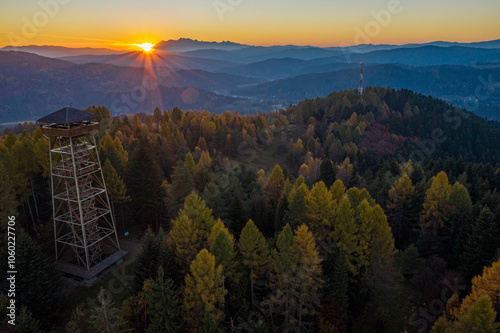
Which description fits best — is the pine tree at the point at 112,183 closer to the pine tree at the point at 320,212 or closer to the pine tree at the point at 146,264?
the pine tree at the point at 146,264

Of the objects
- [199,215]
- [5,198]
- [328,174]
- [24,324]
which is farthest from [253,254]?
[328,174]

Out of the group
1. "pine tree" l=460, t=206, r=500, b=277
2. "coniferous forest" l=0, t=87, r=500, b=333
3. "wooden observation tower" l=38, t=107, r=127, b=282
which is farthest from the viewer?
"pine tree" l=460, t=206, r=500, b=277

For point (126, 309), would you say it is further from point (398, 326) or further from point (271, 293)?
point (398, 326)

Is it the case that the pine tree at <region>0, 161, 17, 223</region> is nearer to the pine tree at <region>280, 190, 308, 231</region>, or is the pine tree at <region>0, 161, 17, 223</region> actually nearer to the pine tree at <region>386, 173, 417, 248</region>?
the pine tree at <region>280, 190, 308, 231</region>

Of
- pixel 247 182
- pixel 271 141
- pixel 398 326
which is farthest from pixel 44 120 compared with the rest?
pixel 271 141

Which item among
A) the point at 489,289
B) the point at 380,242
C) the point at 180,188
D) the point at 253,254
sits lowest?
the point at 380,242

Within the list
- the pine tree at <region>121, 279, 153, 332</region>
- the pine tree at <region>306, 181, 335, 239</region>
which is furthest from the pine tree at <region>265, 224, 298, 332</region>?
the pine tree at <region>121, 279, 153, 332</region>

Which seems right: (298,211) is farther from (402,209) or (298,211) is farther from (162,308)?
(402,209)
